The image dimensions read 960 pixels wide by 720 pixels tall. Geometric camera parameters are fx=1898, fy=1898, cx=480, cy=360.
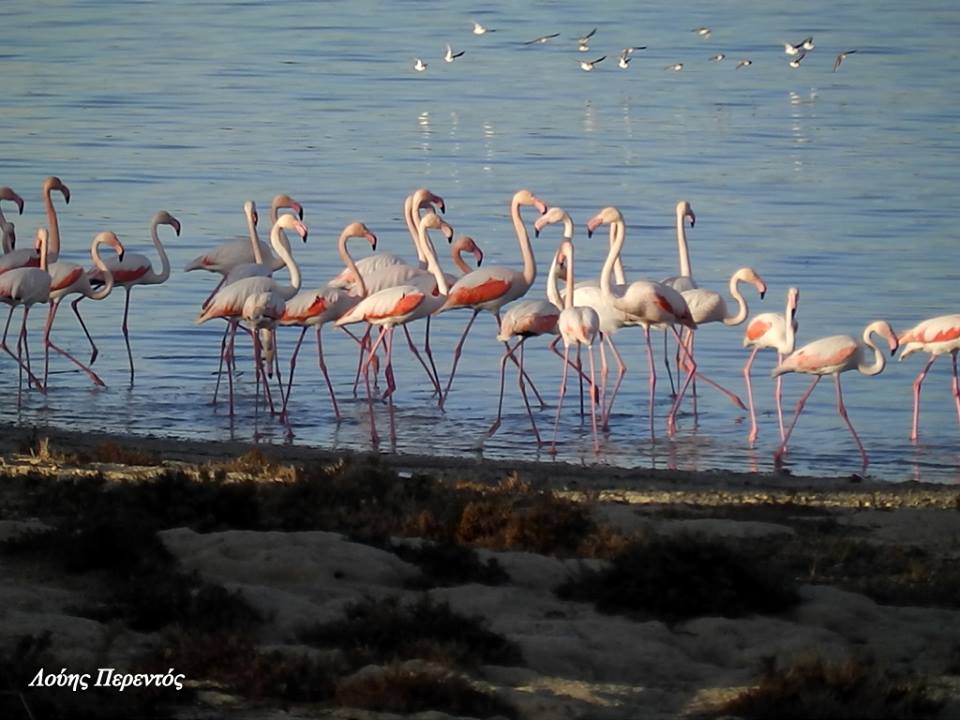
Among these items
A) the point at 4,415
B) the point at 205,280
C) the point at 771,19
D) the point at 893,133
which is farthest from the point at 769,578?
the point at 771,19

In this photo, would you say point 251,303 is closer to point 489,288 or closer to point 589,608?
point 489,288

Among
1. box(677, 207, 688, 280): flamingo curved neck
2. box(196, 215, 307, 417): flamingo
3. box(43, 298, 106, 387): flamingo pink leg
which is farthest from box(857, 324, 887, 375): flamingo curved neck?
box(43, 298, 106, 387): flamingo pink leg

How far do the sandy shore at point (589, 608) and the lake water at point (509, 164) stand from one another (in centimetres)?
406

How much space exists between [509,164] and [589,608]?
78.2ft

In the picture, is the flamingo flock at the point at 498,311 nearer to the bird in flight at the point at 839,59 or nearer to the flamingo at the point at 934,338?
the flamingo at the point at 934,338

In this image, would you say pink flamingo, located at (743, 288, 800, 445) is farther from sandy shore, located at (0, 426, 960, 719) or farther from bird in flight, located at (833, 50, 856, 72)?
bird in flight, located at (833, 50, 856, 72)

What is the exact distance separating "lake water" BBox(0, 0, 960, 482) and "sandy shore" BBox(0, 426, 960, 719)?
406cm

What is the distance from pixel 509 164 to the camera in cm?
3155

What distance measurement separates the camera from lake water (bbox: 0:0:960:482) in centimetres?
1625

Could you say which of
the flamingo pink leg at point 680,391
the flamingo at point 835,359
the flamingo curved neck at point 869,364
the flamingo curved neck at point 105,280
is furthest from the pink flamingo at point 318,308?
the flamingo curved neck at point 869,364

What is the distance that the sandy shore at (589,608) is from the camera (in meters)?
6.95

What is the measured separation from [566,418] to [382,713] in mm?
9680

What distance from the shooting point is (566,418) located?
16109 mm

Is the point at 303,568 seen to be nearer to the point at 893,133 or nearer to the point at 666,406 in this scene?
the point at 666,406
